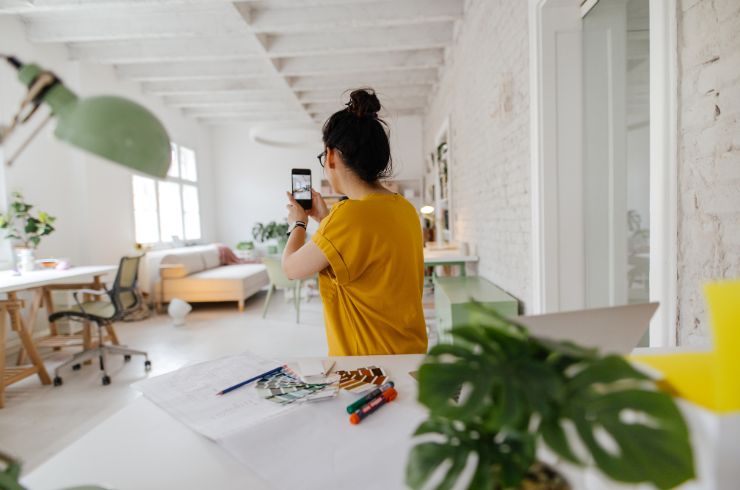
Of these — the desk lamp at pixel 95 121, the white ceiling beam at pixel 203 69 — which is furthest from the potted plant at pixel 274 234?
the desk lamp at pixel 95 121

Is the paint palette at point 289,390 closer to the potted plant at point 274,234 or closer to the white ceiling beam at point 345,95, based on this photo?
the white ceiling beam at point 345,95

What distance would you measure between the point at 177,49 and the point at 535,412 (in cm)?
562

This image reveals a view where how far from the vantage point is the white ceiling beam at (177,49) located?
4719 mm

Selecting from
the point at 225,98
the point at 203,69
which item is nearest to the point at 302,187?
the point at 203,69

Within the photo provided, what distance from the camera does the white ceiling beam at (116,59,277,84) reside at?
550cm

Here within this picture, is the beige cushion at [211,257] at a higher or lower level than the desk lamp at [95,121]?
lower

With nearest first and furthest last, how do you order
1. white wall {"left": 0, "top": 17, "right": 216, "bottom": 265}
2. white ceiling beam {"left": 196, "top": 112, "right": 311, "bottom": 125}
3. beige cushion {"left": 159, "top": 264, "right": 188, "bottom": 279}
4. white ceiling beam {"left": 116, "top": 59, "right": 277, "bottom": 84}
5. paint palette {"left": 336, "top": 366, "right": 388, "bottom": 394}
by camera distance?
paint palette {"left": 336, "top": 366, "right": 388, "bottom": 394} < white wall {"left": 0, "top": 17, "right": 216, "bottom": 265} < white ceiling beam {"left": 116, "top": 59, "right": 277, "bottom": 84} < beige cushion {"left": 159, "top": 264, "right": 188, "bottom": 279} < white ceiling beam {"left": 196, "top": 112, "right": 311, "bottom": 125}

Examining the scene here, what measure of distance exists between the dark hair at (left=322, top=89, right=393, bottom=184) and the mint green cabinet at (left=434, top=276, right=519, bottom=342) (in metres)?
1.01

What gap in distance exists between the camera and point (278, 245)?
9.15 meters

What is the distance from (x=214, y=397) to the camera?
87 cm

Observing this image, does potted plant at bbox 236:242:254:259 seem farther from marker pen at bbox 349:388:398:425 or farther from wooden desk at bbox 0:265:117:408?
marker pen at bbox 349:388:398:425

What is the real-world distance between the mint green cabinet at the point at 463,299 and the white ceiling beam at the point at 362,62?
128 inches

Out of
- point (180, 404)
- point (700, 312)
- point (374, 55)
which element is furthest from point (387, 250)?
point (374, 55)

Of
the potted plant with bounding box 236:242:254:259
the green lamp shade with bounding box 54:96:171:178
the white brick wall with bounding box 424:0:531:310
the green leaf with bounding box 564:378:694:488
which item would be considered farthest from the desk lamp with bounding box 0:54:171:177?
the potted plant with bounding box 236:242:254:259
